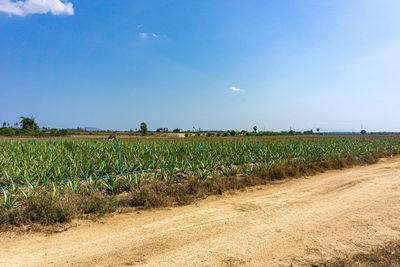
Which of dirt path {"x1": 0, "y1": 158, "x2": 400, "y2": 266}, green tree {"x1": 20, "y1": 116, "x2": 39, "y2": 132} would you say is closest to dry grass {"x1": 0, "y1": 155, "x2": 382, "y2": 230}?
dirt path {"x1": 0, "y1": 158, "x2": 400, "y2": 266}

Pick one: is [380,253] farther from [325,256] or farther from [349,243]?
[325,256]

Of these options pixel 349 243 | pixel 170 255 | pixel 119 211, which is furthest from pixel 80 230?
pixel 349 243

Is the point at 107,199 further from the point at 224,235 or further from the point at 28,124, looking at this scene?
the point at 28,124

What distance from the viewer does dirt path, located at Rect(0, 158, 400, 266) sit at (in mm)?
3508

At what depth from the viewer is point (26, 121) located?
55.7 meters

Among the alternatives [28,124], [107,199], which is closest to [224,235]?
[107,199]

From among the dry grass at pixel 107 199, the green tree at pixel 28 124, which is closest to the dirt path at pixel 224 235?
the dry grass at pixel 107 199

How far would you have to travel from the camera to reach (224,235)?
4297 millimetres

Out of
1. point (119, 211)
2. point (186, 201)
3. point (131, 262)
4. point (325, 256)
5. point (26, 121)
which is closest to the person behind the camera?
point (131, 262)

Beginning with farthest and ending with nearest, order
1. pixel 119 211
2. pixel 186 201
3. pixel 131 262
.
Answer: pixel 186 201 → pixel 119 211 → pixel 131 262

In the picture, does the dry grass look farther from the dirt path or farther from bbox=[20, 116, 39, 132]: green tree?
bbox=[20, 116, 39, 132]: green tree

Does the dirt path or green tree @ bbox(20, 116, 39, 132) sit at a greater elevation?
green tree @ bbox(20, 116, 39, 132)

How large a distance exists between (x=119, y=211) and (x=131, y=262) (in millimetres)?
2324

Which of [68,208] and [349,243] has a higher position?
[68,208]
